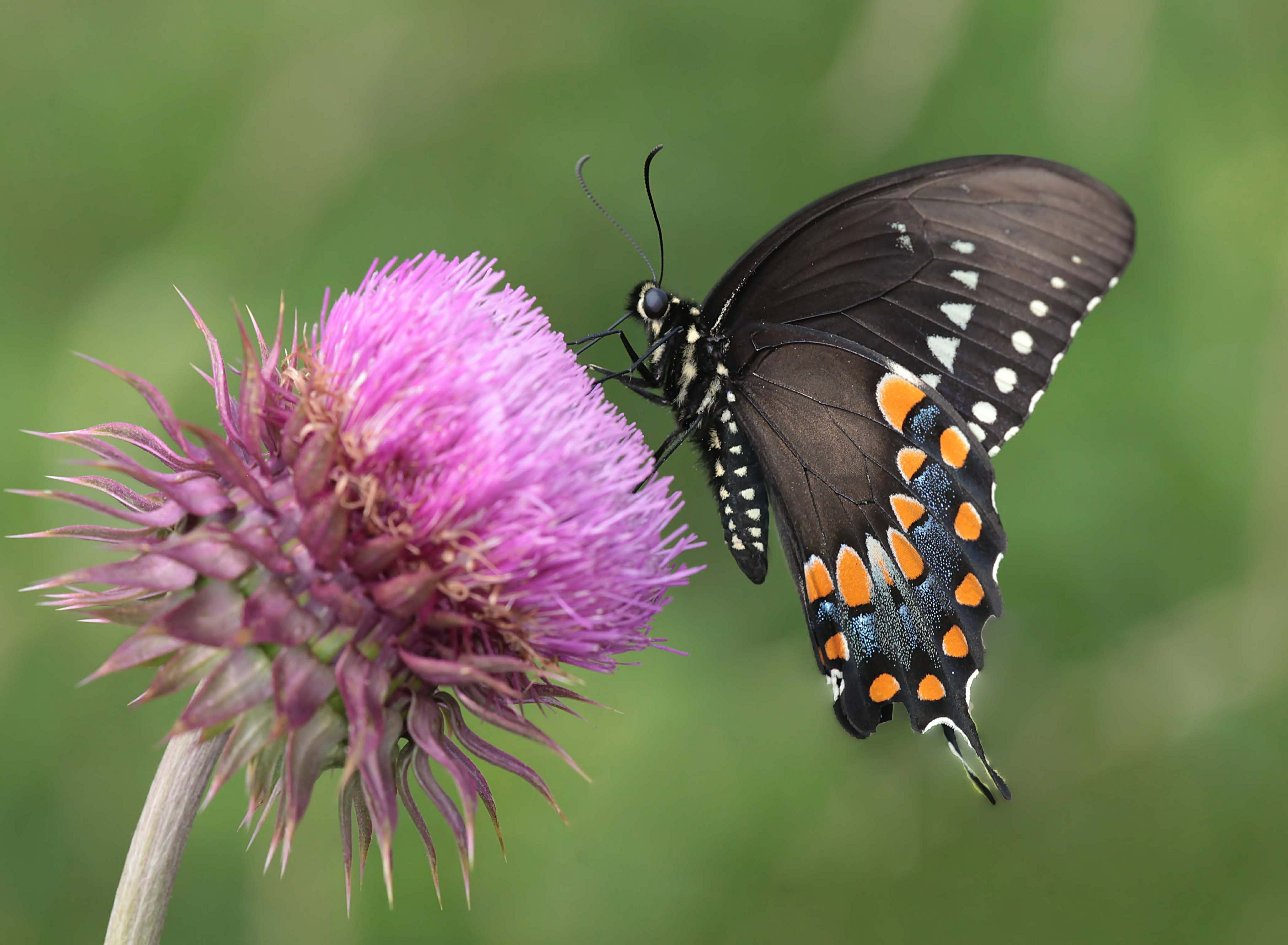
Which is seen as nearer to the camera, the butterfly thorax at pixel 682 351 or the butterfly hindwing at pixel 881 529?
the butterfly hindwing at pixel 881 529

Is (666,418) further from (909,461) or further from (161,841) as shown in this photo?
(161,841)

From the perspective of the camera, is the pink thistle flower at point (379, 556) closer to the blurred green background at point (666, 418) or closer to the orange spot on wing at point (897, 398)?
the orange spot on wing at point (897, 398)

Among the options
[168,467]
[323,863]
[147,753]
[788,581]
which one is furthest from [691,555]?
[168,467]

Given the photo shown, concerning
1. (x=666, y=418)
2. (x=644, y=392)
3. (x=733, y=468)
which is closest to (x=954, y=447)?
(x=733, y=468)

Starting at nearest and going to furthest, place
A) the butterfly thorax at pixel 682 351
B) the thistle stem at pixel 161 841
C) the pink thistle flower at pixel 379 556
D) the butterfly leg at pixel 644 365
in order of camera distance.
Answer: the thistle stem at pixel 161 841 < the pink thistle flower at pixel 379 556 < the butterfly leg at pixel 644 365 < the butterfly thorax at pixel 682 351

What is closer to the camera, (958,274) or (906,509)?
(906,509)

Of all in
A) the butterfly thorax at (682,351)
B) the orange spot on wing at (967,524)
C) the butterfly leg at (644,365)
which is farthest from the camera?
the butterfly thorax at (682,351)

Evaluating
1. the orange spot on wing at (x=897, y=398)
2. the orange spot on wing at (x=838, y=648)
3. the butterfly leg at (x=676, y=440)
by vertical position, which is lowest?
the orange spot on wing at (x=838, y=648)

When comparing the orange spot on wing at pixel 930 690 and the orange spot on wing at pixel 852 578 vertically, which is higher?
the orange spot on wing at pixel 852 578

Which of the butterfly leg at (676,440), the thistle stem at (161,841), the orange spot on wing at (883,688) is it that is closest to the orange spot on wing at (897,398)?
the butterfly leg at (676,440)
